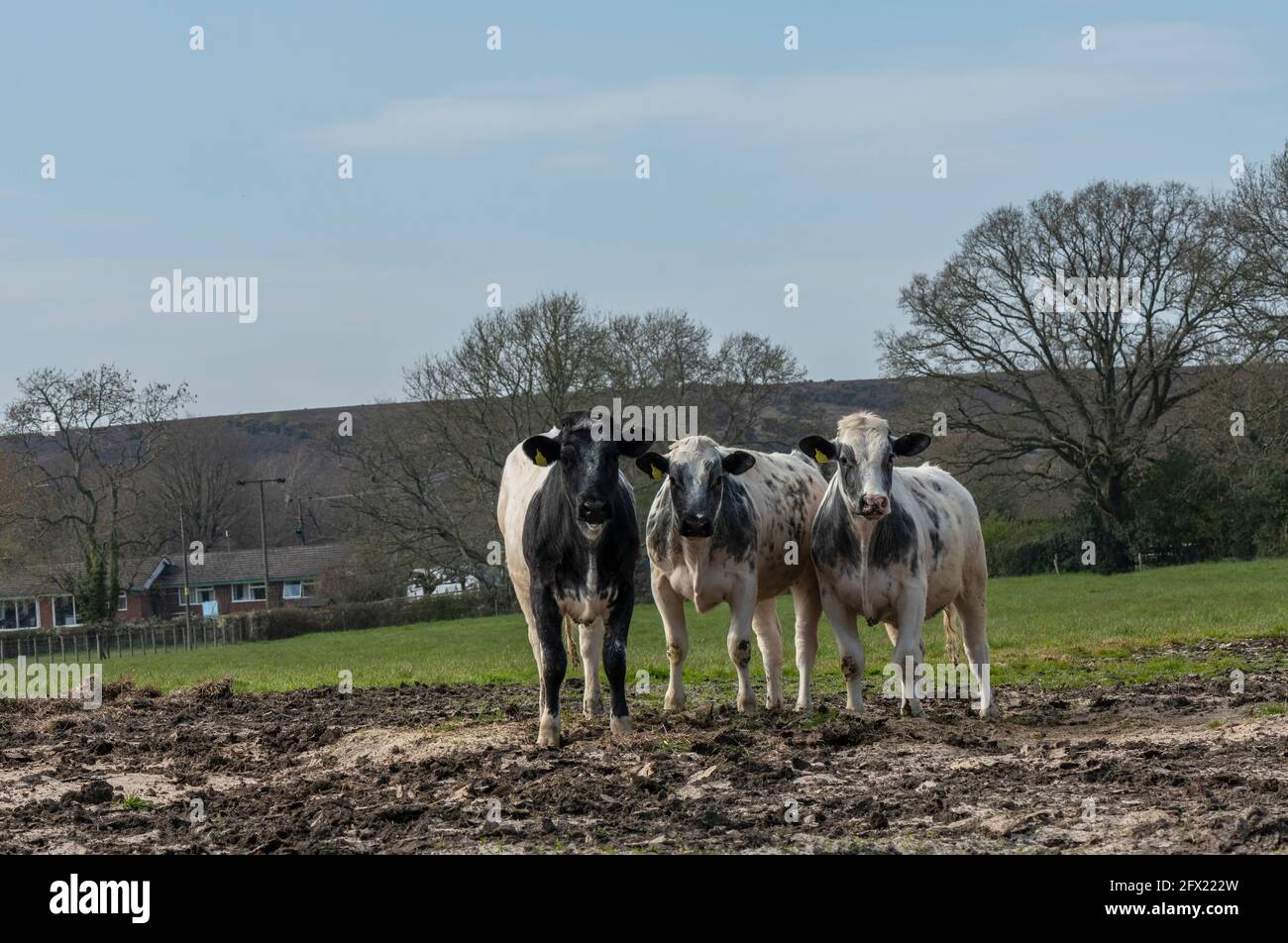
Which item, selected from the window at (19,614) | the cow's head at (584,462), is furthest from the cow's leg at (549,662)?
the window at (19,614)

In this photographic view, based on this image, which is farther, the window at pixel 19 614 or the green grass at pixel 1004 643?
the window at pixel 19 614

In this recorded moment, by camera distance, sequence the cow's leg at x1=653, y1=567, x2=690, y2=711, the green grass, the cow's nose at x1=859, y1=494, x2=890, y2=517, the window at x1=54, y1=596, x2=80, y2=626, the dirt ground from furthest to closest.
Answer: the window at x1=54, y1=596, x2=80, y2=626, the green grass, the cow's leg at x1=653, y1=567, x2=690, y2=711, the cow's nose at x1=859, y1=494, x2=890, y2=517, the dirt ground

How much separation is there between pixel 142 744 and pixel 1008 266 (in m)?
50.8

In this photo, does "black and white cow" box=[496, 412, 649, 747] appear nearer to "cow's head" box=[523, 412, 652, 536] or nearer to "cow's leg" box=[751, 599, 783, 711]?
"cow's head" box=[523, 412, 652, 536]

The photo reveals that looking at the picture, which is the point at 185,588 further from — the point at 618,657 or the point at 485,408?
the point at 618,657

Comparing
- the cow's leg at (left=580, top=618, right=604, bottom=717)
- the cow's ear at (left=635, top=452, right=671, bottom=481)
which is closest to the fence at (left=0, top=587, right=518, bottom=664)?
the cow's leg at (left=580, top=618, right=604, bottom=717)

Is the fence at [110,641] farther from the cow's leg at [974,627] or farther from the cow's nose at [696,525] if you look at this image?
the cow's nose at [696,525]

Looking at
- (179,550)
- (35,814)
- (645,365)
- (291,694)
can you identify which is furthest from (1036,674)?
(179,550)

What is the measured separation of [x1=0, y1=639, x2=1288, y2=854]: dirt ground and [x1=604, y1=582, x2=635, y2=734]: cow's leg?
0.19 metres

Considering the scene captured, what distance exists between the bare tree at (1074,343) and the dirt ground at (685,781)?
45.0 m

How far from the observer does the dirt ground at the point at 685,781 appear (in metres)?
7.40

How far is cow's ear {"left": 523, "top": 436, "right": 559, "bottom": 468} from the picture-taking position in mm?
11039
